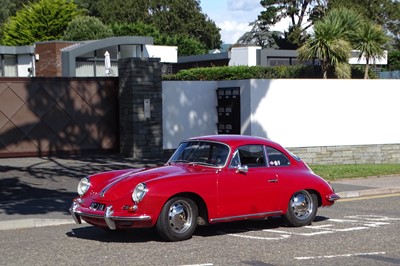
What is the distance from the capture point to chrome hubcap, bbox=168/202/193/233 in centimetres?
942

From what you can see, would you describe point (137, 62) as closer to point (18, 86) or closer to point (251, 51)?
point (18, 86)

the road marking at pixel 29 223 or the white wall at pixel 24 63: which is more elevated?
the white wall at pixel 24 63

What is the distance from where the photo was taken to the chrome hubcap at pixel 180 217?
9.42 m

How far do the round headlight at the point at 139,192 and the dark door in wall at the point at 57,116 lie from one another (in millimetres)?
10130

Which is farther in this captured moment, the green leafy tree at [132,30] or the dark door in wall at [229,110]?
the green leafy tree at [132,30]

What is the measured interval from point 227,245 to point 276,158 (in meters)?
2.12

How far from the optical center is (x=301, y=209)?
1092cm

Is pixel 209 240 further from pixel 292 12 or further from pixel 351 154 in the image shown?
pixel 292 12

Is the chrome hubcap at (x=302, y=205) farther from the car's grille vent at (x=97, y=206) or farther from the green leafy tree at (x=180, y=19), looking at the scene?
the green leafy tree at (x=180, y=19)

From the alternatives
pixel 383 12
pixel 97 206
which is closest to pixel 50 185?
pixel 97 206

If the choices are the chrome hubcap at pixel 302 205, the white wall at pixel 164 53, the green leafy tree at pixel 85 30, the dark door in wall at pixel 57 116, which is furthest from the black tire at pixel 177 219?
the green leafy tree at pixel 85 30

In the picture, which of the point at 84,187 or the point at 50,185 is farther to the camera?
the point at 50,185

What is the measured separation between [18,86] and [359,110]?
11543 millimetres

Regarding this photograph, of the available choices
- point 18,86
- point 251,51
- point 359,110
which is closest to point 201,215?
point 18,86
